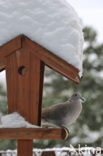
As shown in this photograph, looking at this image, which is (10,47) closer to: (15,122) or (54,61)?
(54,61)

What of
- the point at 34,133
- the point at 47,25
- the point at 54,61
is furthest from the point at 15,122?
the point at 47,25

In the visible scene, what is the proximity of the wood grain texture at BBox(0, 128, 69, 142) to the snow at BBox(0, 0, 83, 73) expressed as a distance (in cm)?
35

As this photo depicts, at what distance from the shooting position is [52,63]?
78.5 inches

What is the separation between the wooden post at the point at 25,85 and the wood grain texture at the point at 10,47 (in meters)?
0.03

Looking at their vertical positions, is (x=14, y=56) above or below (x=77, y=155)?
above

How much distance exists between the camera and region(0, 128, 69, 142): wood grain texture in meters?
1.90

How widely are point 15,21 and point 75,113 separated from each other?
0.62 m

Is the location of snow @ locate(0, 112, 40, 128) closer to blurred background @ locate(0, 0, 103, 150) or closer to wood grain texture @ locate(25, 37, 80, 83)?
wood grain texture @ locate(25, 37, 80, 83)

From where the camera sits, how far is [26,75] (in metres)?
2.07

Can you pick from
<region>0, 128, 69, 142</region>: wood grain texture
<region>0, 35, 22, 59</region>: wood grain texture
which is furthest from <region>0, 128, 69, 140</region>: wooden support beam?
<region>0, 35, 22, 59</region>: wood grain texture

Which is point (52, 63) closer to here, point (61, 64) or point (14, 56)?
point (61, 64)

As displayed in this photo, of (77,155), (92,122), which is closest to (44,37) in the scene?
(77,155)

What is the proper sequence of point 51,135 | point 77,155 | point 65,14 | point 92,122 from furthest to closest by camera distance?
point 92,122, point 77,155, point 65,14, point 51,135

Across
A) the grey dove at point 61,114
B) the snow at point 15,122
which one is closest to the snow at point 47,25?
the grey dove at point 61,114
